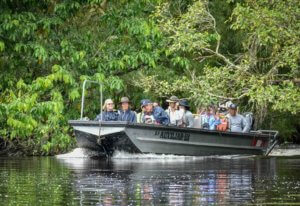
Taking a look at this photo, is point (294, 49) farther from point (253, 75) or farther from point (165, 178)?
point (165, 178)

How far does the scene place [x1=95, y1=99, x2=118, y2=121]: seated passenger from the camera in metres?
30.9

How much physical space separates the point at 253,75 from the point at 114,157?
447 centimetres

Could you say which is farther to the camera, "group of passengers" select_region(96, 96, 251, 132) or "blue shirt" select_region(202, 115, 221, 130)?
"blue shirt" select_region(202, 115, 221, 130)

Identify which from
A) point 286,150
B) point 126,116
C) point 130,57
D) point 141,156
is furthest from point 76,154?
point 286,150

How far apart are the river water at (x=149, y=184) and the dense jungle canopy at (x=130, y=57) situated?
1.16 meters

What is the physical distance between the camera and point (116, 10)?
27.2m

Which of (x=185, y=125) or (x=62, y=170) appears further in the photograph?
(x=185, y=125)

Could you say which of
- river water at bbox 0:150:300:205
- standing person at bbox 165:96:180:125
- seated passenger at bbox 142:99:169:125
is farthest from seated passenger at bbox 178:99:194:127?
river water at bbox 0:150:300:205

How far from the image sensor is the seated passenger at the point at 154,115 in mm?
31462

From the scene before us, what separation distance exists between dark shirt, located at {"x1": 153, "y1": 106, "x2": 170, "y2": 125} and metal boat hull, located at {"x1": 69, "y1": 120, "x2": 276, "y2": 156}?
12.1 inches

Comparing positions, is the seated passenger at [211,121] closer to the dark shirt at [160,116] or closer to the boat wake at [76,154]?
the dark shirt at [160,116]

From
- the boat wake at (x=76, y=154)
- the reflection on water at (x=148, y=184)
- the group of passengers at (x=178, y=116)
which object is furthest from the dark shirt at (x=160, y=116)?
the reflection on water at (x=148, y=184)

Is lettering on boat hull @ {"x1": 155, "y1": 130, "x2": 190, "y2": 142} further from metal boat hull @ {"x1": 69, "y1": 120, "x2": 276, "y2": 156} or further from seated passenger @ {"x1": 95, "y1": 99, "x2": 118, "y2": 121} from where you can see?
seated passenger @ {"x1": 95, "y1": 99, "x2": 118, "y2": 121}

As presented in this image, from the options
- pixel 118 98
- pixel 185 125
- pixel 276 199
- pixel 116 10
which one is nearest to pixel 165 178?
pixel 276 199
